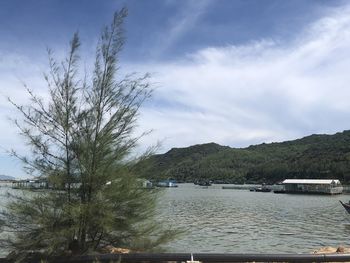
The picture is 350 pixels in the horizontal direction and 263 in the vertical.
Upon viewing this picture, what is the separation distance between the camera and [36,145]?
13.3m

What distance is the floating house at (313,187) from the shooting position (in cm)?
12875

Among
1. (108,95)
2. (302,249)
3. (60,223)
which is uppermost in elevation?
(108,95)

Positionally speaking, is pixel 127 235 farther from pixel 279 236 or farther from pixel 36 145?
pixel 279 236

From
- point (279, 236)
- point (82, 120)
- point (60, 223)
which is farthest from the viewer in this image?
point (279, 236)

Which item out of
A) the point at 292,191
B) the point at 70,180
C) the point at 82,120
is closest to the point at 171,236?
the point at 70,180

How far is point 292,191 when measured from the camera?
136625 mm

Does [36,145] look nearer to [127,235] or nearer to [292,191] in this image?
[127,235]

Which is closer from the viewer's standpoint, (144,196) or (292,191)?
(144,196)

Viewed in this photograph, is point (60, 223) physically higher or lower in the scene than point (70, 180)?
lower

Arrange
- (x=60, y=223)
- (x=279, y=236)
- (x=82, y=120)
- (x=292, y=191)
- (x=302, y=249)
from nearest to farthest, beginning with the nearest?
1. (x=60, y=223)
2. (x=82, y=120)
3. (x=302, y=249)
4. (x=279, y=236)
5. (x=292, y=191)

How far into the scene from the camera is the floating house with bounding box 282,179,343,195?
128750 millimetres

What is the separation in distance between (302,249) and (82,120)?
17.8 meters

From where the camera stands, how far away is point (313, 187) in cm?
13212

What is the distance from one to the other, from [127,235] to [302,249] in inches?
646
